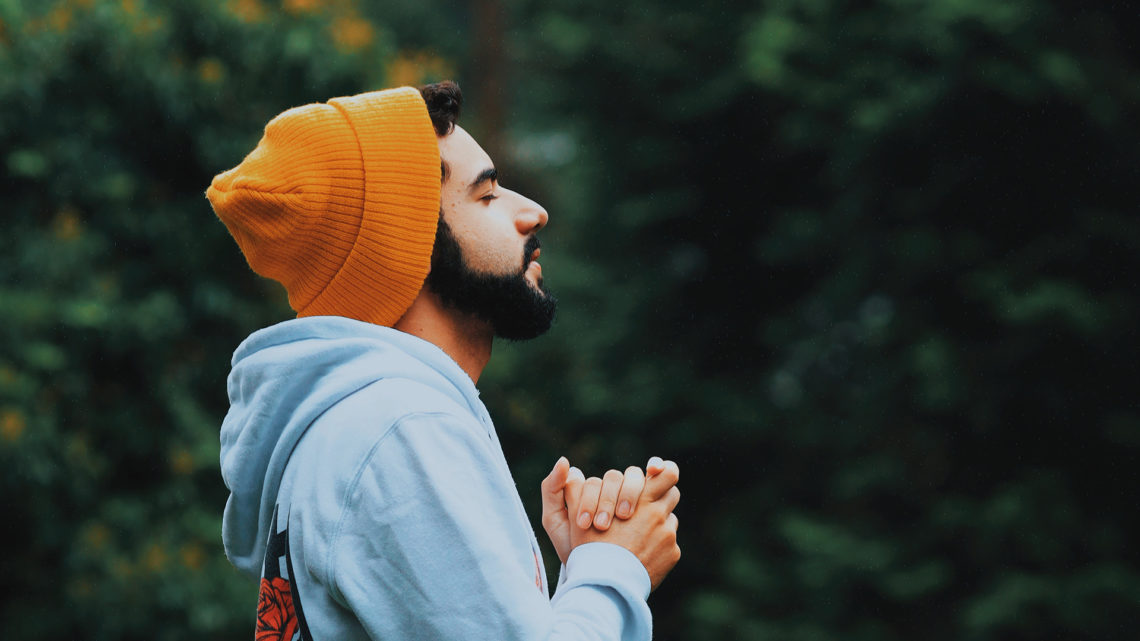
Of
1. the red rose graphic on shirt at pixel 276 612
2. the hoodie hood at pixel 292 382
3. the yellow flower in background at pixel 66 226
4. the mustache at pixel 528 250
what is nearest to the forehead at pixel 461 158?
the mustache at pixel 528 250

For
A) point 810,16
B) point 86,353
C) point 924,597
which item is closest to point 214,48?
point 86,353

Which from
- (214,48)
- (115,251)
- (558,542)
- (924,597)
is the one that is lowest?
(558,542)

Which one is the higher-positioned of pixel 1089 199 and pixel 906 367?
pixel 1089 199

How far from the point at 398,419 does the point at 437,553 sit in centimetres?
18

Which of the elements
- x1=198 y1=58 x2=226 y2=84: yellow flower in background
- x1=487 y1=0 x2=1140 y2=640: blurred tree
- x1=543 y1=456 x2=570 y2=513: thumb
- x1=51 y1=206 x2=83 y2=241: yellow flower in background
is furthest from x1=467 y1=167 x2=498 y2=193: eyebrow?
x1=487 y1=0 x2=1140 y2=640: blurred tree

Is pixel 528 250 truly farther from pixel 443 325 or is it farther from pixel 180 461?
pixel 180 461

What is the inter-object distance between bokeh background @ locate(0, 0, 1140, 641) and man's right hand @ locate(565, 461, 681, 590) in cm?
392

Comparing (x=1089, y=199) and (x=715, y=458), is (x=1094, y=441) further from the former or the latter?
(x=715, y=458)

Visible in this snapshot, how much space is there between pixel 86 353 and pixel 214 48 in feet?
5.70

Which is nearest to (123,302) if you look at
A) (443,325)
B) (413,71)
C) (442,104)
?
(413,71)

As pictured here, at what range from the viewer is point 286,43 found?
6066mm

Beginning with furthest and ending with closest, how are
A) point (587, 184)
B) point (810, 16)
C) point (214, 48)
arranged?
point (587, 184)
point (810, 16)
point (214, 48)

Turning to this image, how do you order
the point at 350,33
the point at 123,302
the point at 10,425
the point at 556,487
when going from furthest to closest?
the point at 350,33
the point at 123,302
the point at 10,425
the point at 556,487

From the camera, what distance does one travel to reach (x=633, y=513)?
1.64 m
